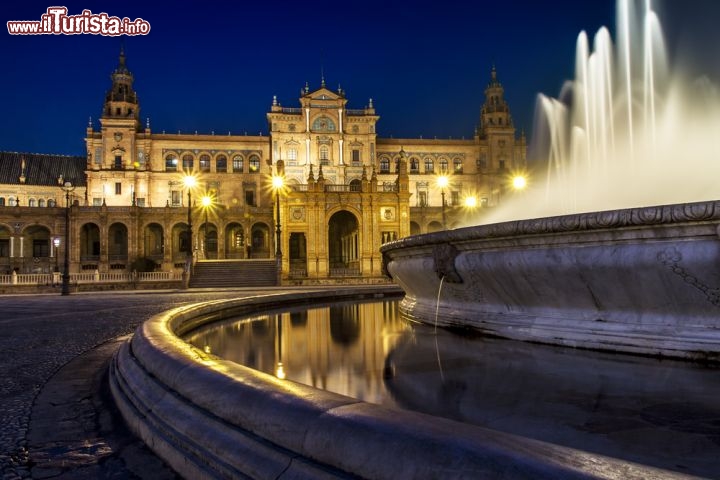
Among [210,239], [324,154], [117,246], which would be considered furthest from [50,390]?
[324,154]

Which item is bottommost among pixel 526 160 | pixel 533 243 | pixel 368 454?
pixel 368 454

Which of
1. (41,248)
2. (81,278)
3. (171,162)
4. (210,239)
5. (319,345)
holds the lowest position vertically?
(319,345)

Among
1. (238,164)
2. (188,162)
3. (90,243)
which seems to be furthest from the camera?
(238,164)

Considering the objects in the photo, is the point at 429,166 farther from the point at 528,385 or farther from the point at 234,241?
the point at 528,385

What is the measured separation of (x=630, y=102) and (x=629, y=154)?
8.61ft

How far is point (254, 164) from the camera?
2803 inches

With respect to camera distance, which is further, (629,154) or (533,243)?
(629,154)

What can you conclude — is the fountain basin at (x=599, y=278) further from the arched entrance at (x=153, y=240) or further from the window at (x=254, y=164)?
the window at (x=254, y=164)

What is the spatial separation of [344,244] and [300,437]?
4684 cm

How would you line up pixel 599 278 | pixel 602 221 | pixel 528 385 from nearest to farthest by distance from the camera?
pixel 528 385 → pixel 602 221 → pixel 599 278

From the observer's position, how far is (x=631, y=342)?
4227mm

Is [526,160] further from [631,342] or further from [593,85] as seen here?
[631,342]

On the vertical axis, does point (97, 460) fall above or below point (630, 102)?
below

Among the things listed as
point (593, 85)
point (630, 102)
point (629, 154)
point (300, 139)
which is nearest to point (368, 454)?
point (629, 154)
